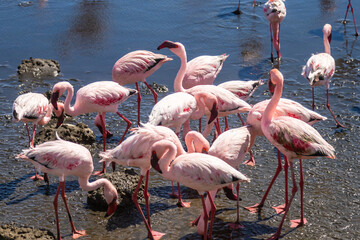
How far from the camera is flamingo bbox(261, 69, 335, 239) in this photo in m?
5.38

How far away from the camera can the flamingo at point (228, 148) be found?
218 inches

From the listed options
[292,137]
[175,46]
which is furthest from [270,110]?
[175,46]

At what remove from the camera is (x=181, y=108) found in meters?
6.47

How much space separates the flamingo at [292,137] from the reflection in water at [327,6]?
7.42 metres

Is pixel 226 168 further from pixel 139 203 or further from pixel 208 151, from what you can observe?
pixel 139 203

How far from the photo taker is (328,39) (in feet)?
30.1

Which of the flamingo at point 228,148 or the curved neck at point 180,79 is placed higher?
the curved neck at point 180,79

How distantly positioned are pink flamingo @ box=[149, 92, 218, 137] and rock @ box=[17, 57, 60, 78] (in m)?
3.94

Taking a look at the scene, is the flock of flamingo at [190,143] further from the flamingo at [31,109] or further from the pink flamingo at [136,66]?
the pink flamingo at [136,66]

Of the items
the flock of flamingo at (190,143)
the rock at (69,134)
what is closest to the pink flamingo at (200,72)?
the flock of flamingo at (190,143)

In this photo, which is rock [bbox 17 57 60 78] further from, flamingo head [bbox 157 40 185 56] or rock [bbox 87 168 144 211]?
rock [bbox 87 168 144 211]

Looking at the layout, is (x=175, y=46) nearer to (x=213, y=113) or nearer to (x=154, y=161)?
(x=213, y=113)

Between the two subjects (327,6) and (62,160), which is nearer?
(62,160)

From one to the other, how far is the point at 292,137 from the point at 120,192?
212 centimetres
